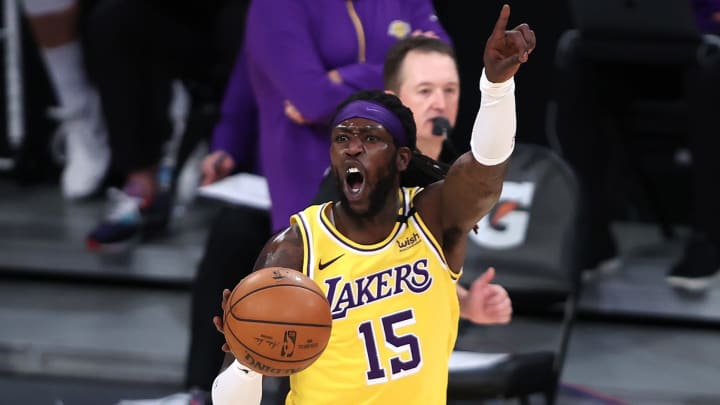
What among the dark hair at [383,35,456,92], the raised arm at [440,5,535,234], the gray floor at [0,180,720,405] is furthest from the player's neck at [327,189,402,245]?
the gray floor at [0,180,720,405]

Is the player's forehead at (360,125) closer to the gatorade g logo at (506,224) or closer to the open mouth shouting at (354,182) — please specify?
the open mouth shouting at (354,182)

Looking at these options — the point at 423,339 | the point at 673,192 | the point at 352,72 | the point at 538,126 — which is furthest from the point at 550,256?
the point at 673,192

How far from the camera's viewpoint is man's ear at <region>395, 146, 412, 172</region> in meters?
2.31

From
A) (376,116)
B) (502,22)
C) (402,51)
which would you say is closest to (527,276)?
(402,51)

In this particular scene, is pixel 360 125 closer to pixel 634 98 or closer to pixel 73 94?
pixel 634 98

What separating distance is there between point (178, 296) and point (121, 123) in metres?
0.79

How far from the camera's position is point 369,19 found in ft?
9.91

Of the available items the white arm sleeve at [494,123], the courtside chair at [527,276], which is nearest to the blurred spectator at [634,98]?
the courtside chair at [527,276]

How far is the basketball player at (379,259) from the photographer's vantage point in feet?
7.41

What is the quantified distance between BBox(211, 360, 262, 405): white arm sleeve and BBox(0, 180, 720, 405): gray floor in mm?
1537

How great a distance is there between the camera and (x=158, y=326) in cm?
466

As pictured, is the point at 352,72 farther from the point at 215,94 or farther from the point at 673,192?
the point at 673,192

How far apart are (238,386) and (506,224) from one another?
1844 millimetres

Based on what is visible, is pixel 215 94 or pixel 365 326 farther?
pixel 215 94
